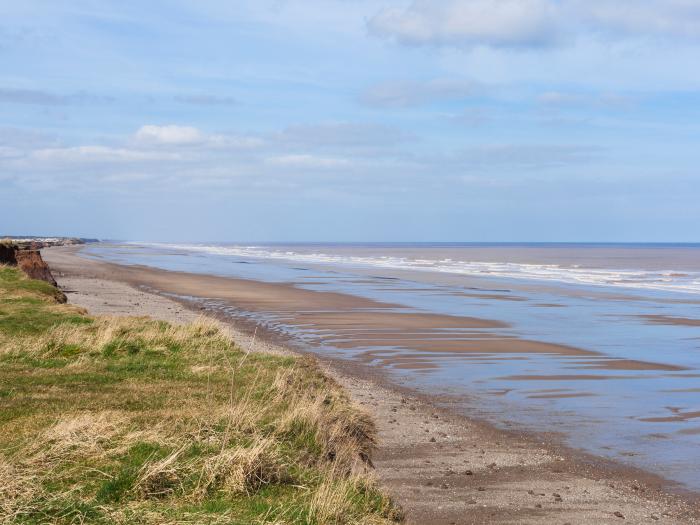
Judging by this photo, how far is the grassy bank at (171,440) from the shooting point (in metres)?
7.35

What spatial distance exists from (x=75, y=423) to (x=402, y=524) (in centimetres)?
393

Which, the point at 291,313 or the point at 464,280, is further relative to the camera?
the point at 464,280

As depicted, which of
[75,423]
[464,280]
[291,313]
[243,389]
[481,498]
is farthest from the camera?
[464,280]

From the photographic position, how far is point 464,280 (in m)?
59.7

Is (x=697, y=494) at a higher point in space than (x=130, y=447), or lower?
lower

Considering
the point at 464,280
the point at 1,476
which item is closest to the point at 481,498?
the point at 1,476

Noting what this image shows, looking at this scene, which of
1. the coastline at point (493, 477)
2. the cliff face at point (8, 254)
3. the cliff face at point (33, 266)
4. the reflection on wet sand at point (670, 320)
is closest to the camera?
the coastline at point (493, 477)

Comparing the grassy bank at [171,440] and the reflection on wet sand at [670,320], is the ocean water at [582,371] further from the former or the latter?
the grassy bank at [171,440]

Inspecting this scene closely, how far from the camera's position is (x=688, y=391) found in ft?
55.9

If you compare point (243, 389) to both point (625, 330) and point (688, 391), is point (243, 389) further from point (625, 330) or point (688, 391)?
point (625, 330)

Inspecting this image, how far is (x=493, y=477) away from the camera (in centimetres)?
1084

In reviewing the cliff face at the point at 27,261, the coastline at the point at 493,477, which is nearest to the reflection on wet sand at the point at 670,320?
the coastline at the point at 493,477

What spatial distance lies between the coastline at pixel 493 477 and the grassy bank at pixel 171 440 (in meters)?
0.75

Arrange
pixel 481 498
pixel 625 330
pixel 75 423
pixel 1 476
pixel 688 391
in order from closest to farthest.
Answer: pixel 1 476 → pixel 75 423 → pixel 481 498 → pixel 688 391 → pixel 625 330
